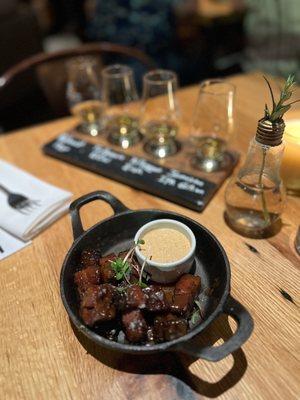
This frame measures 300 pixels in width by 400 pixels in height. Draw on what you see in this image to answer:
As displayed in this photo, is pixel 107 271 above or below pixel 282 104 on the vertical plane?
below

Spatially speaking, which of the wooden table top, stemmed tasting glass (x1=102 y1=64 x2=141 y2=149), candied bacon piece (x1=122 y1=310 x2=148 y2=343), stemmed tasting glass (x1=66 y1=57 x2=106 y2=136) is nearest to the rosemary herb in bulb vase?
the wooden table top

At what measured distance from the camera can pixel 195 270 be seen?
75 cm

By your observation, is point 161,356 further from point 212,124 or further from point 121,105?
point 121,105

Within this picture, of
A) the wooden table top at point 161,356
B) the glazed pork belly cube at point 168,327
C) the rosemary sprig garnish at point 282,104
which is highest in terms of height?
the rosemary sprig garnish at point 282,104

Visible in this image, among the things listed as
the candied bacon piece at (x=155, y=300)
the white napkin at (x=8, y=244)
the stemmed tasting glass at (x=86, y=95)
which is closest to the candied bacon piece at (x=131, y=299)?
the candied bacon piece at (x=155, y=300)

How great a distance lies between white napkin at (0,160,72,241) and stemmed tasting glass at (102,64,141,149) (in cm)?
33

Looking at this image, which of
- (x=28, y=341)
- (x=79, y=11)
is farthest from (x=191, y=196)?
(x=79, y=11)

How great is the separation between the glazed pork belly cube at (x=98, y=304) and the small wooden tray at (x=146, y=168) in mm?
384

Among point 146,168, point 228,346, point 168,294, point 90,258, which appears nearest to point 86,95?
point 146,168

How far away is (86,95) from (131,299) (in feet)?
2.90

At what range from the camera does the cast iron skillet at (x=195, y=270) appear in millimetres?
552

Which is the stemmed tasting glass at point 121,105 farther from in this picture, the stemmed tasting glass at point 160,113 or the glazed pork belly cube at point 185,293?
the glazed pork belly cube at point 185,293

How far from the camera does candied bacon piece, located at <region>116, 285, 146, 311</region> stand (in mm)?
619

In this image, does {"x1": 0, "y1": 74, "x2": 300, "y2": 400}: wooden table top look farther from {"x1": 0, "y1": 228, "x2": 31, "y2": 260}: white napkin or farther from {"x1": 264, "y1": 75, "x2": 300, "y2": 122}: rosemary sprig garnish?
{"x1": 264, "y1": 75, "x2": 300, "y2": 122}: rosemary sprig garnish
